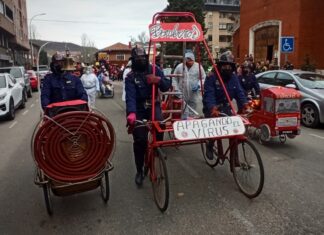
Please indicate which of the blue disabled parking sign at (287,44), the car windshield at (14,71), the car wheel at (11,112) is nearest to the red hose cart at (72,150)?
the car wheel at (11,112)

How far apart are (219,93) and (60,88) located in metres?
2.39

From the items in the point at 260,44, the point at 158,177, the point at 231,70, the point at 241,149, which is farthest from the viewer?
the point at 260,44

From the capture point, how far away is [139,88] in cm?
516

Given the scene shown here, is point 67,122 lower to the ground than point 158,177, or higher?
higher

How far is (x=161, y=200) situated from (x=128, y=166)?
2.10m

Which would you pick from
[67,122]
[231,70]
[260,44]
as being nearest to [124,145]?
[231,70]

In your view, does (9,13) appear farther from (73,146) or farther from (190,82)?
(73,146)

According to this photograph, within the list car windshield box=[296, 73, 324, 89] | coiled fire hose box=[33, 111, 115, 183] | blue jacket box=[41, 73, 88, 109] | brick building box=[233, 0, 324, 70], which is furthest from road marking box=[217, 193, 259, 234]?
brick building box=[233, 0, 324, 70]

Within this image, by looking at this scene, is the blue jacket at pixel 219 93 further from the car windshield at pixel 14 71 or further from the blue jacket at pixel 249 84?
the car windshield at pixel 14 71

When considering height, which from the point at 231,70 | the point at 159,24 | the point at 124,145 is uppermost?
the point at 159,24

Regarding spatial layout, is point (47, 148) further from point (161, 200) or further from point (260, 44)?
point (260, 44)

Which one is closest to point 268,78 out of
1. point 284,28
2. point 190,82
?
point 190,82

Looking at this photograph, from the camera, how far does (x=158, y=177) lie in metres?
4.69

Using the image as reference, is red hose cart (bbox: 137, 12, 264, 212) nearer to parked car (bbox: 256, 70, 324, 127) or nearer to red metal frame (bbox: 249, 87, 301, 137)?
red metal frame (bbox: 249, 87, 301, 137)
